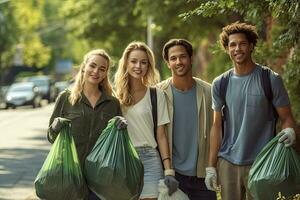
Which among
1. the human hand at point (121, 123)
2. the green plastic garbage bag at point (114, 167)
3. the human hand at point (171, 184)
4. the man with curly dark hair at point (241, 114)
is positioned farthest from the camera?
the human hand at point (171, 184)

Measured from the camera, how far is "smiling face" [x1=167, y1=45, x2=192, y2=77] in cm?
541

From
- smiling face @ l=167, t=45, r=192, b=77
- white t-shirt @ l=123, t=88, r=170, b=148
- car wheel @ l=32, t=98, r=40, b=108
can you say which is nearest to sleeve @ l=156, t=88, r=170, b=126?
white t-shirt @ l=123, t=88, r=170, b=148

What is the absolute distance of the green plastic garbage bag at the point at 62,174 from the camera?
4.81 meters

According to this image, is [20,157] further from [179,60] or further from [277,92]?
[277,92]

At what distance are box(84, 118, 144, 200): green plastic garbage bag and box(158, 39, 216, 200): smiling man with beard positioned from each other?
545 mm

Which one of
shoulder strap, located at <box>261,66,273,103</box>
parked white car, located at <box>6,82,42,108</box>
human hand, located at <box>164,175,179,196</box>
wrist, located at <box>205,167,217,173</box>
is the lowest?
parked white car, located at <box>6,82,42,108</box>

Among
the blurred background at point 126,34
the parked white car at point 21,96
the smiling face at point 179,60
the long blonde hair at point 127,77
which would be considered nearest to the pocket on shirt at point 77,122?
the long blonde hair at point 127,77

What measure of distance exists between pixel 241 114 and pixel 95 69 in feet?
3.31

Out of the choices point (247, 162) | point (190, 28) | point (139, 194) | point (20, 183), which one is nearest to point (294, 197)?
point (247, 162)

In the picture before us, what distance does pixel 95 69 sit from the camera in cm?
520

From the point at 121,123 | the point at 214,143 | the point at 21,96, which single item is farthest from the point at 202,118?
the point at 21,96

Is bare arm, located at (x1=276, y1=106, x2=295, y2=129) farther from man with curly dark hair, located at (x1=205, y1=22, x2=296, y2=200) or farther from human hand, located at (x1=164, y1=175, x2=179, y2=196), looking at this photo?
human hand, located at (x1=164, y1=175, x2=179, y2=196)

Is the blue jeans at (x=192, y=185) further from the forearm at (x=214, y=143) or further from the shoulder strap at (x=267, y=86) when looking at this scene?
the shoulder strap at (x=267, y=86)

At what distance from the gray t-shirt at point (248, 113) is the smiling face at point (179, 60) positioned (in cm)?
35
